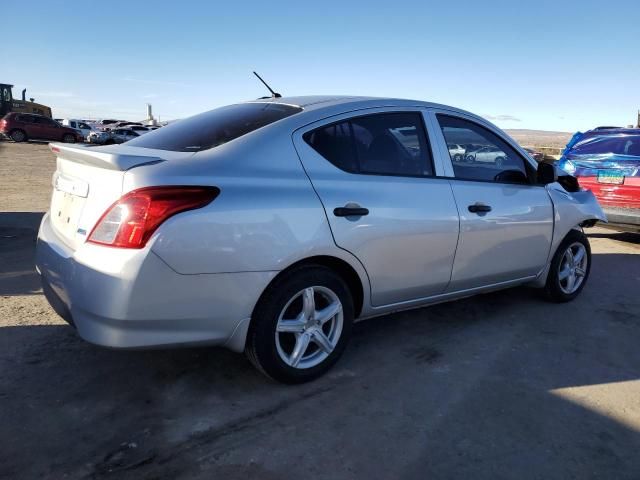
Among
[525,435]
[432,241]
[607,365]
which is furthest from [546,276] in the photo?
[525,435]

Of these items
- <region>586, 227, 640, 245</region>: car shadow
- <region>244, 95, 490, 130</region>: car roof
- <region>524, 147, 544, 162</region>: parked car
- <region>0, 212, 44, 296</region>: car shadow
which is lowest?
<region>0, 212, 44, 296</region>: car shadow

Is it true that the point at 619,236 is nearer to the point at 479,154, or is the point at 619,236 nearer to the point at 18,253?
the point at 479,154

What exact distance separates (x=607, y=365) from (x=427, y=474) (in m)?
1.88

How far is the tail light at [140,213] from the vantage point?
238 cm

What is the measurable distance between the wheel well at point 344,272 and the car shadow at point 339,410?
44 centimetres

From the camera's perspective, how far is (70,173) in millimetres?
2893

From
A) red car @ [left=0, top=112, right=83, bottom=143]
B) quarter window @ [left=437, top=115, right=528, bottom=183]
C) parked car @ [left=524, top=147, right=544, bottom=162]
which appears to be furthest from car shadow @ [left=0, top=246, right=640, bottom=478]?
red car @ [left=0, top=112, right=83, bottom=143]

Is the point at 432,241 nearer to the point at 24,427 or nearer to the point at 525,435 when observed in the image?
the point at 525,435

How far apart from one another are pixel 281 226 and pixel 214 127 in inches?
36.3

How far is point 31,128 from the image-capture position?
27.7 metres

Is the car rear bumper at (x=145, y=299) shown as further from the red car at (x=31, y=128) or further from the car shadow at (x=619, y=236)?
the red car at (x=31, y=128)

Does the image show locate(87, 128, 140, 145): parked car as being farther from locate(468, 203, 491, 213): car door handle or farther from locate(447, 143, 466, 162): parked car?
locate(468, 203, 491, 213): car door handle

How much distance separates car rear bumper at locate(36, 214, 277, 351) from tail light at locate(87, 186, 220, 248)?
6cm

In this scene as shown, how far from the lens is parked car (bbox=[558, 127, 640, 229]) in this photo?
688cm
